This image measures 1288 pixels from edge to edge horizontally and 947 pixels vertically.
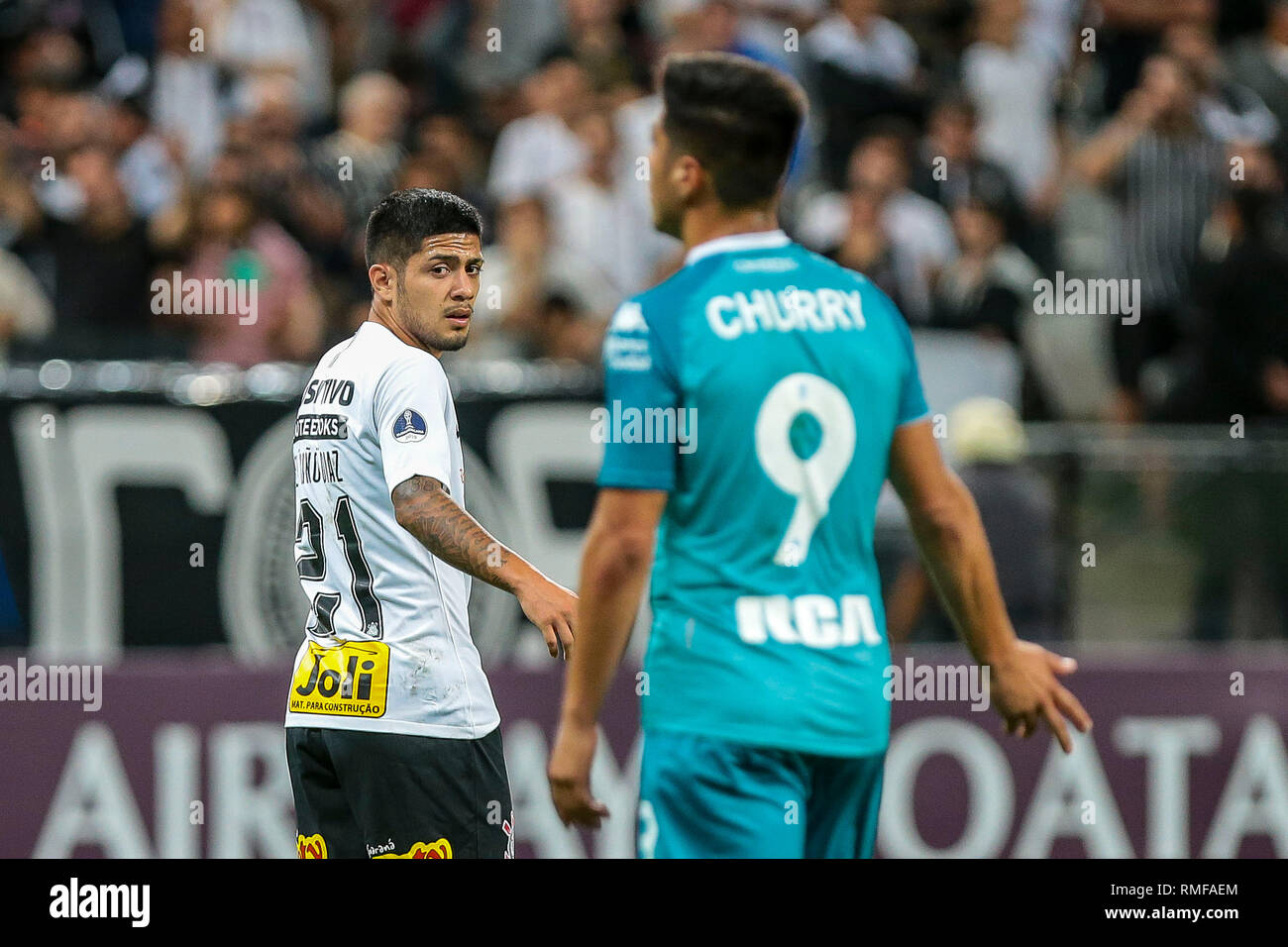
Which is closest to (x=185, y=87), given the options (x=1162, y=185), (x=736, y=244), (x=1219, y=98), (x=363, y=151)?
(x=363, y=151)

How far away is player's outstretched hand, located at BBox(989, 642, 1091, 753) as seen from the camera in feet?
14.0

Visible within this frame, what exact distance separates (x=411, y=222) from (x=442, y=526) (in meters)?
0.59

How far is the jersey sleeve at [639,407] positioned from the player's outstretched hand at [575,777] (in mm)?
520

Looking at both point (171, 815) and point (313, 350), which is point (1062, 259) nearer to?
point (313, 350)

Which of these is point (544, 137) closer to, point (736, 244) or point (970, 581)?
point (736, 244)

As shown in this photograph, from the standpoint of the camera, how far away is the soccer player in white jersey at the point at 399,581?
12.1 ft

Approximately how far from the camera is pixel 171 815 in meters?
8.02

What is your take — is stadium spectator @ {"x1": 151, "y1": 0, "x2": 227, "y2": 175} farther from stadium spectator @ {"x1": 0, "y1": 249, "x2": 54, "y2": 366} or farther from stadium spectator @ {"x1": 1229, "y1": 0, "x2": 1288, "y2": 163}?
stadium spectator @ {"x1": 1229, "y1": 0, "x2": 1288, "y2": 163}

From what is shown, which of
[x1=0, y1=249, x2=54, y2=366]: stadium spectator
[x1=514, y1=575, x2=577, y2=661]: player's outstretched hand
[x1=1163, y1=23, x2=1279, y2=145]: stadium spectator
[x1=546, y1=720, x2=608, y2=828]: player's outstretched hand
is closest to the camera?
[x1=514, y1=575, x2=577, y2=661]: player's outstretched hand

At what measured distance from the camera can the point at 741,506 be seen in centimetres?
402

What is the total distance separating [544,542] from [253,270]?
1.83 metres

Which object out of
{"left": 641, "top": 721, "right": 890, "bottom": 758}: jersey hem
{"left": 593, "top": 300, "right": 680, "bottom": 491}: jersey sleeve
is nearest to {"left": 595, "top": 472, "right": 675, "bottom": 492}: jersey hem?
{"left": 593, "top": 300, "right": 680, "bottom": 491}: jersey sleeve

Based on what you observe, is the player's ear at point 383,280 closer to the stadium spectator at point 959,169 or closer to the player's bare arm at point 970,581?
the player's bare arm at point 970,581
